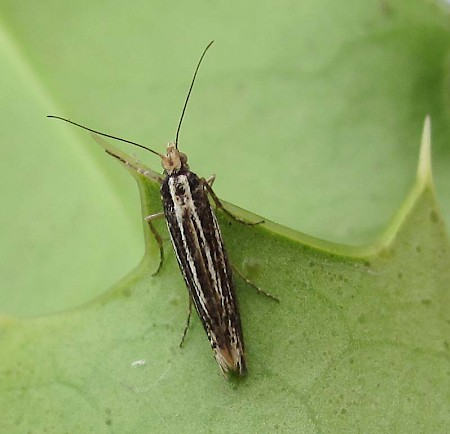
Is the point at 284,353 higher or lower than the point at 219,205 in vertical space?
lower

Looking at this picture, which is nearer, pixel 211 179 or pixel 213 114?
pixel 211 179

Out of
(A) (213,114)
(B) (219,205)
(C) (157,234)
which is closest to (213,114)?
A: (A) (213,114)

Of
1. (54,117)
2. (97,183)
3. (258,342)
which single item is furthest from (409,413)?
(54,117)

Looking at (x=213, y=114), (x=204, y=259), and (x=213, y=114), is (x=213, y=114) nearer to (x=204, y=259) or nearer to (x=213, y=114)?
(x=213, y=114)

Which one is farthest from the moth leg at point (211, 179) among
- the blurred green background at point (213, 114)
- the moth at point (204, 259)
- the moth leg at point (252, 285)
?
the moth leg at point (252, 285)

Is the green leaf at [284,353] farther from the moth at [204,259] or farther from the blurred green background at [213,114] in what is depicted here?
the blurred green background at [213,114]
